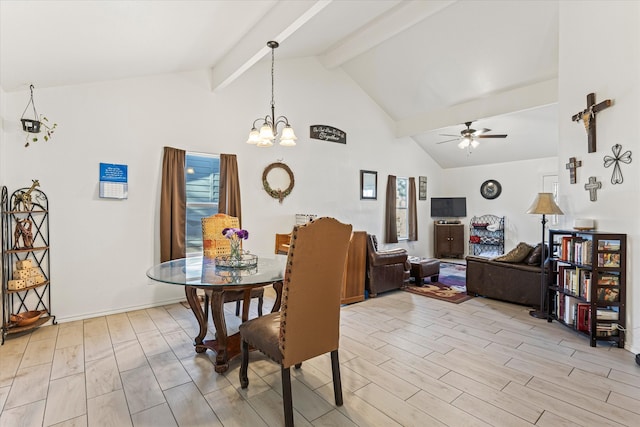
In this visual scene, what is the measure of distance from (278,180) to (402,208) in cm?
386

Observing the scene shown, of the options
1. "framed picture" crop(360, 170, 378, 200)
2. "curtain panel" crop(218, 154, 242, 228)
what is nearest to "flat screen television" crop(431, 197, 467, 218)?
"framed picture" crop(360, 170, 378, 200)

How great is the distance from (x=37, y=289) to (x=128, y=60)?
2.68 metres

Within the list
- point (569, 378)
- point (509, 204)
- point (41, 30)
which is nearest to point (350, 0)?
point (41, 30)

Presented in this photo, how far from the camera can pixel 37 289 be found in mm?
3479

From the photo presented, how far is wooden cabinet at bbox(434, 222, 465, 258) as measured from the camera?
8.42m

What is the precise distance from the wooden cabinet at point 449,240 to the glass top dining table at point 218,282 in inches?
263

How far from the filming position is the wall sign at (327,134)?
19.6ft

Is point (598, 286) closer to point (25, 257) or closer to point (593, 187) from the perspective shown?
point (593, 187)

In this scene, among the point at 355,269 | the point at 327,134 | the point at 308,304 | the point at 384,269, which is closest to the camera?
the point at 308,304

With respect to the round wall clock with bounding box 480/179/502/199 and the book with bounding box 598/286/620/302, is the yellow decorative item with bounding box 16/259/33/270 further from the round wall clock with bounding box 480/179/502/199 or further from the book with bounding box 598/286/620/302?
the round wall clock with bounding box 480/179/502/199

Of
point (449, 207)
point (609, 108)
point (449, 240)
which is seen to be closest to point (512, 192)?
point (449, 207)

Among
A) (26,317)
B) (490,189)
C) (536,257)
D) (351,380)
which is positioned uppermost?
(490,189)

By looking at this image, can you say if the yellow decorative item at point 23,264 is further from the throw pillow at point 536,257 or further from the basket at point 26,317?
the throw pillow at point 536,257

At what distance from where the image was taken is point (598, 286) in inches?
117
